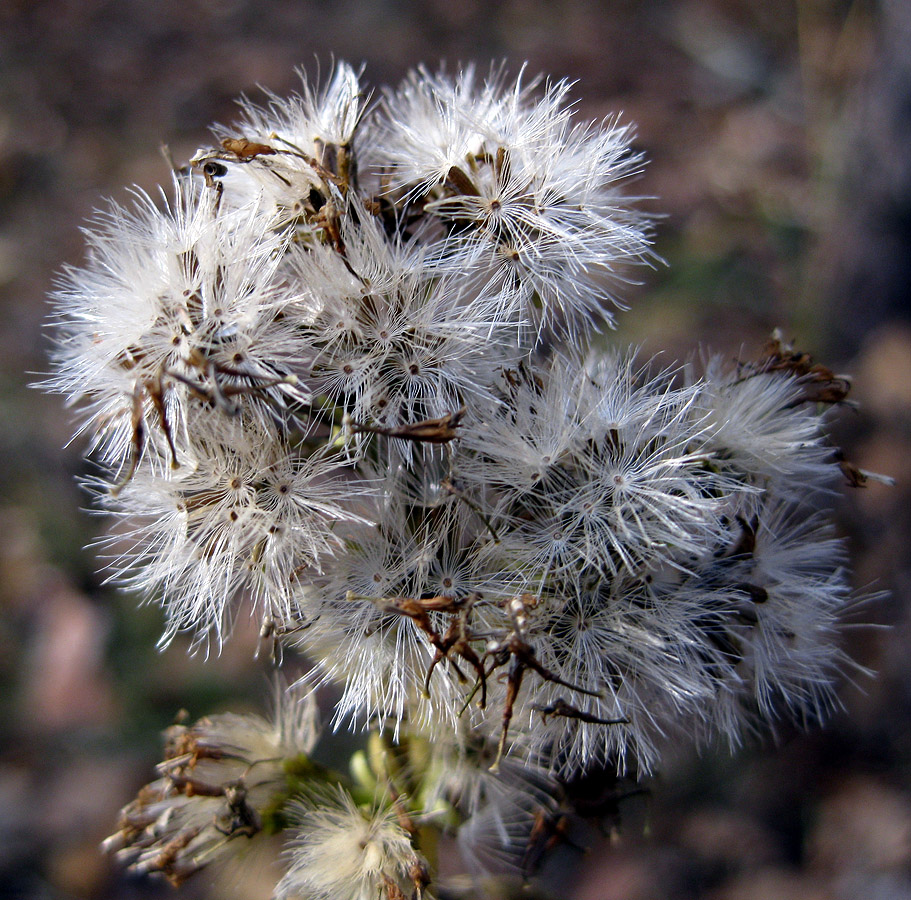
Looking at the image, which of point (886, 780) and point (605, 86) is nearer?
point (886, 780)

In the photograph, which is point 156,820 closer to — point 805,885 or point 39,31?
point 805,885

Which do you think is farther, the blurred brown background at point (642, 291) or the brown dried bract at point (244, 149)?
the blurred brown background at point (642, 291)

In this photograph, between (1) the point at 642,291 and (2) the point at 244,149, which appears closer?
(2) the point at 244,149

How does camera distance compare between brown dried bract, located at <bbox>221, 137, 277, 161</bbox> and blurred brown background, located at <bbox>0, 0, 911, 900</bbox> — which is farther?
blurred brown background, located at <bbox>0, 0, 911, 900</bbox>

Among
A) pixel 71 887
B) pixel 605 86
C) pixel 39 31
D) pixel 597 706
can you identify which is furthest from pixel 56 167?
pixel 597 706

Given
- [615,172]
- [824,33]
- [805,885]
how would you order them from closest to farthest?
[615,172] < [805,885] < [824,33]

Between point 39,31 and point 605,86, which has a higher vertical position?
point 39,31

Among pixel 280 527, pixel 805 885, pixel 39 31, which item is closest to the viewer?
pixel 280 527

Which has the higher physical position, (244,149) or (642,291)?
(642,291)
